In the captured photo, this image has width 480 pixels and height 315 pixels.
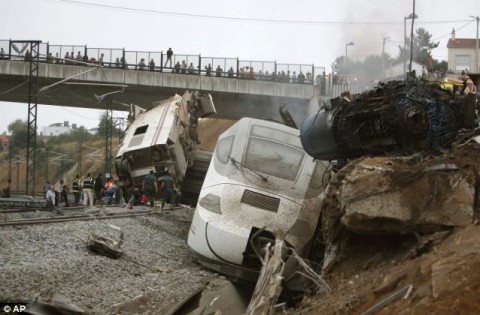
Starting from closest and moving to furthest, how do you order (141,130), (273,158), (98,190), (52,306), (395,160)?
(52,306), (395,160), (273,158), (141,130), (98,190)

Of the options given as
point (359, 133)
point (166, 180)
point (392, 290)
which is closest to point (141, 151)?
point (166, 180)

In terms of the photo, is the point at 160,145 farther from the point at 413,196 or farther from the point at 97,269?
the point at 413,196

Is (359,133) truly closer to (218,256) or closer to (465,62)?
(218,256)

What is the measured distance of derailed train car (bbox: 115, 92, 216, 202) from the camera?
20.9 m

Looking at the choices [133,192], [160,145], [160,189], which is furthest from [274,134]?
[133,192]

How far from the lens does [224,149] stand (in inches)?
457

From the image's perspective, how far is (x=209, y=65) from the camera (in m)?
39.3

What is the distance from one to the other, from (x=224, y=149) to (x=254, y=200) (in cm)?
178

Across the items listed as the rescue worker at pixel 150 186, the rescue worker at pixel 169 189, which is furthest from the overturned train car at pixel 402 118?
the rescue worker at pixel 150 186

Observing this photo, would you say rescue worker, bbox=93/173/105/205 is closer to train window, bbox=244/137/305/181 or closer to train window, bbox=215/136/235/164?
train window, bbox=215/136/235/164

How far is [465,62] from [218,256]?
5454cm

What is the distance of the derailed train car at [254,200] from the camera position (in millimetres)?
9664

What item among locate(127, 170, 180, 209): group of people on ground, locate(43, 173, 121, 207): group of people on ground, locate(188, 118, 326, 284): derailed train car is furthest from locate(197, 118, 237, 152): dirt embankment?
locate(188, 118, 326, 284): derailed train car

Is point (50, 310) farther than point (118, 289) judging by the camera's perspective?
No
